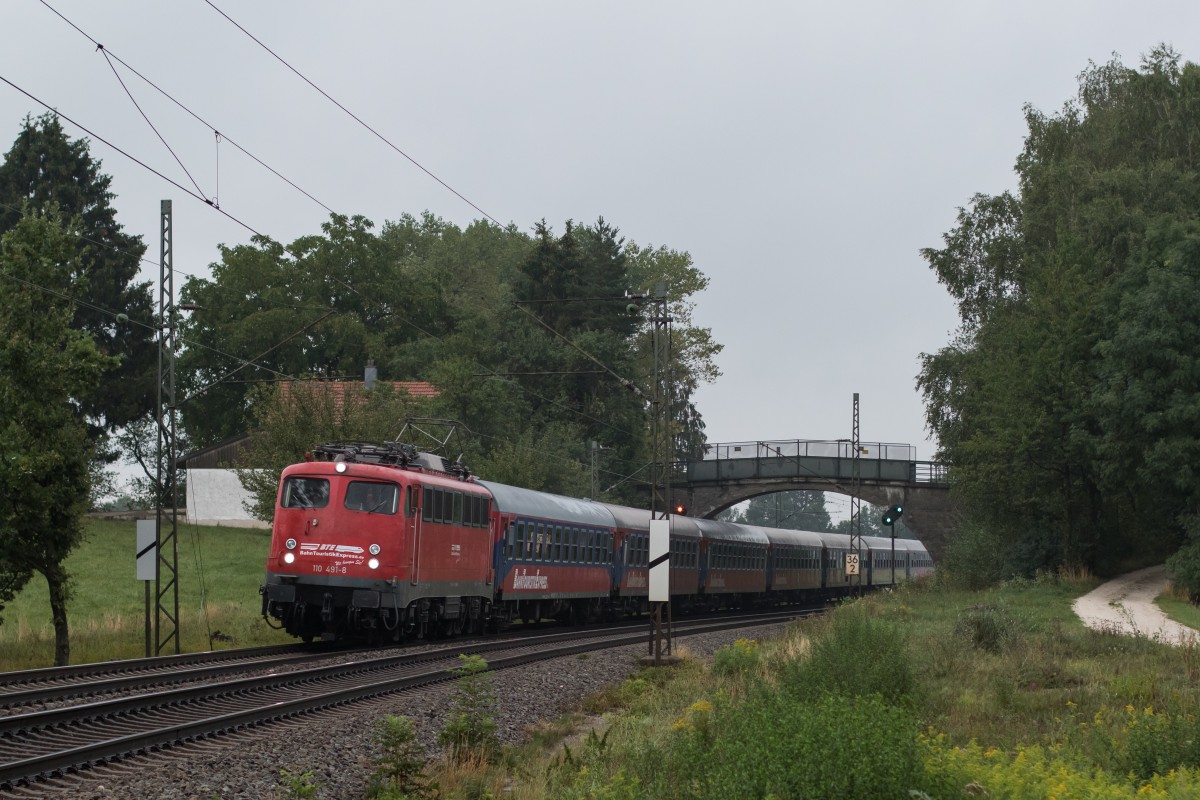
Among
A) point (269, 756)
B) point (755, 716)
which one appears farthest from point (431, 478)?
point (755, 716)

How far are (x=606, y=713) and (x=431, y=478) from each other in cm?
868

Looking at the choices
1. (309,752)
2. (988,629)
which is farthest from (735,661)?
(309,752)

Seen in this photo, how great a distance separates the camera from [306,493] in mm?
23281

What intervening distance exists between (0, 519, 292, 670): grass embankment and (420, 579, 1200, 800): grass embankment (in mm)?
9805

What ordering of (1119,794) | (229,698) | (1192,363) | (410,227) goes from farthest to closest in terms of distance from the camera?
(410,227) < (1192,363) < (229,698) < (1119,794)

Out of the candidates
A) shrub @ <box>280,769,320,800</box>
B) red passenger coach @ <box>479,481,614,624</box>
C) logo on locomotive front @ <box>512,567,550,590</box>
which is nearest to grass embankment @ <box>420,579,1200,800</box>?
shrub @ <box>280,769,320,800</box>

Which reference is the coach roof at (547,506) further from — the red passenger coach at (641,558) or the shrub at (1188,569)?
the shrub at (1188,569)

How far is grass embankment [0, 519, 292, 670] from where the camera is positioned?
79.9ft

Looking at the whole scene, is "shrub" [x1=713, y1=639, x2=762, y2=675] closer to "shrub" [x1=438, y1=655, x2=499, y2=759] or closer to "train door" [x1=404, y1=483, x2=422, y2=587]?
"train door" [x1=404, y1=483, x2=422, y2=587]

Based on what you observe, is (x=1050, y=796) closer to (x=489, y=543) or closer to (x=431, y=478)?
(x=431, y=478)

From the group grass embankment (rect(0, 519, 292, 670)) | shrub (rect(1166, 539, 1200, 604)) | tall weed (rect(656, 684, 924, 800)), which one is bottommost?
grass embankment (rect(0, 519, 292, 670))

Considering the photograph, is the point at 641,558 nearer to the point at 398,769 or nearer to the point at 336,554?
the point at 336,554

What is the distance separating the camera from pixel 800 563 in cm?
5722

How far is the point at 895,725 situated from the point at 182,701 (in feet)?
30.6
